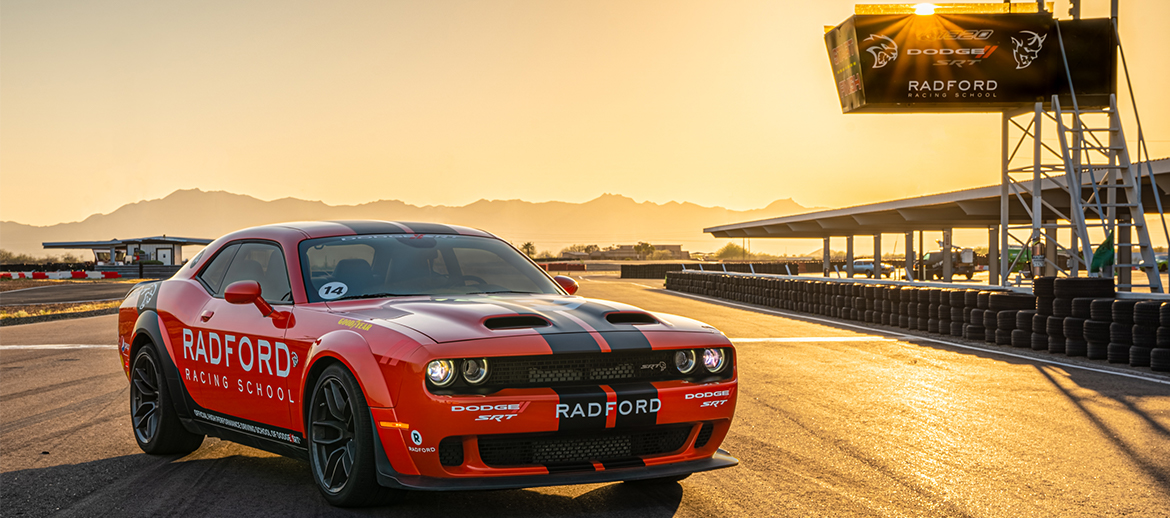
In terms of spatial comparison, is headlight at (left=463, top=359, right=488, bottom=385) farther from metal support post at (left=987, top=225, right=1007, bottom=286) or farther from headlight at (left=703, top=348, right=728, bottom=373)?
metal support post at (left=987, top=225, right=1007, bottom=286)

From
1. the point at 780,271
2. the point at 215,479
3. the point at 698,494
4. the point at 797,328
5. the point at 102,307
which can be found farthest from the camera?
the point at 780,271

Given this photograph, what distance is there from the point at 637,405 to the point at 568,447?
0.36m

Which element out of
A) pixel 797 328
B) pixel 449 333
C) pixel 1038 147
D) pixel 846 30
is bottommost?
pixel 797 328

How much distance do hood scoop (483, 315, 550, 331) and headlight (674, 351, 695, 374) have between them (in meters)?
0.65

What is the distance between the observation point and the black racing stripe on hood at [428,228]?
569cm

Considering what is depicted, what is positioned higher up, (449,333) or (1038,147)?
(1038,147)

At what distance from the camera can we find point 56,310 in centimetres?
2388

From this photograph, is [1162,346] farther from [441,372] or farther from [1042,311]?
[441,372]

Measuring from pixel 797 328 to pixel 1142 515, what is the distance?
1300cm

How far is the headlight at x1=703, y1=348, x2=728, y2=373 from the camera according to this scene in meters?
4.53

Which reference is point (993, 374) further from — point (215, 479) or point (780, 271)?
point (780, 271)

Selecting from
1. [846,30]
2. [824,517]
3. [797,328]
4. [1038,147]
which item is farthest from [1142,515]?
[846,30]

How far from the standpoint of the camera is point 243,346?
5.15 m

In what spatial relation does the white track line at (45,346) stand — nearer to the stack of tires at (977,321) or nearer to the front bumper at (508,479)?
the front bumper at (508,479)
